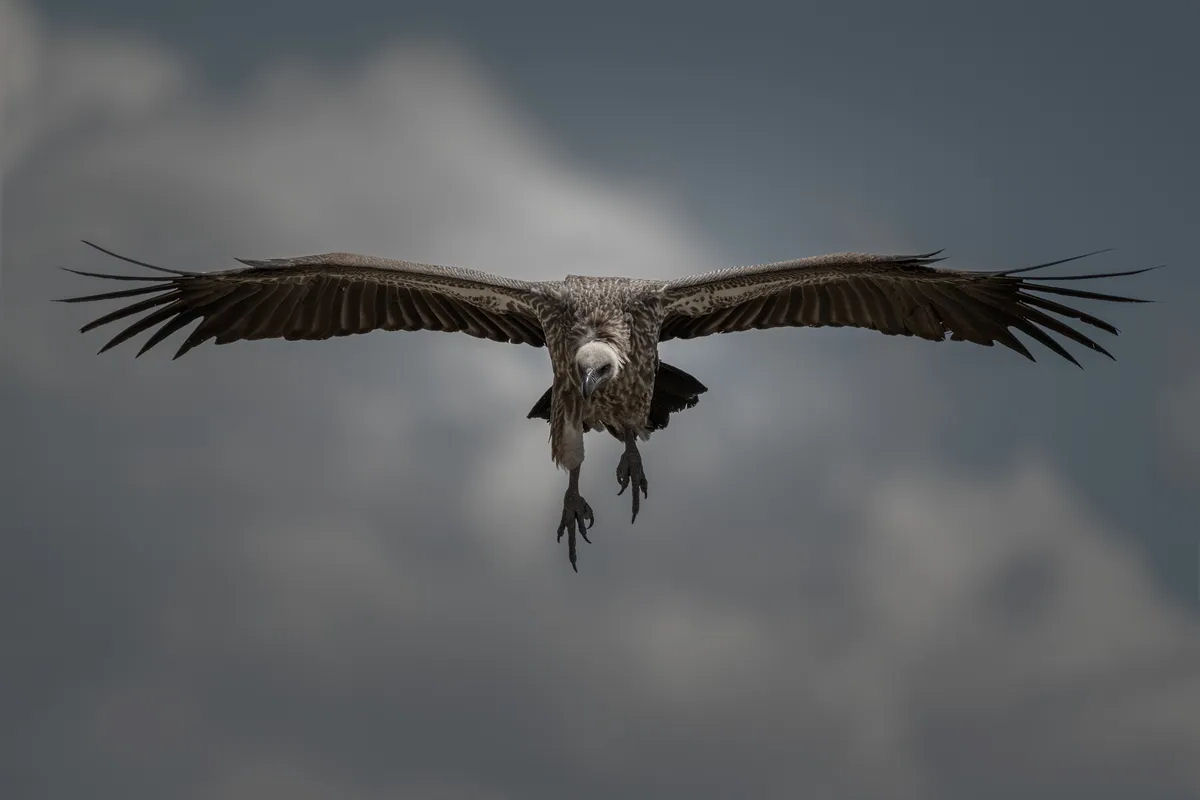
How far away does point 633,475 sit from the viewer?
14.6 m

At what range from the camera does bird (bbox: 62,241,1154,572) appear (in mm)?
14172

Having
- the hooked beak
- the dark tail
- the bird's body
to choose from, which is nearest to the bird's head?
the hooked beak

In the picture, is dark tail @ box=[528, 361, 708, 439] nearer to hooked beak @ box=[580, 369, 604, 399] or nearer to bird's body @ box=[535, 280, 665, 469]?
bird's body @ box=[535, 280, 665, 469]

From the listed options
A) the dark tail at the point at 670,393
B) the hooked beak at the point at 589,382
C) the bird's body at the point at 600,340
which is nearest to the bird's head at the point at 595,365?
the hooked beak at the point at 589,382

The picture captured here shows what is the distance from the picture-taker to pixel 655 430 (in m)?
14.8

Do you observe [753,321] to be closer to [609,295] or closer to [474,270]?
[609,295]

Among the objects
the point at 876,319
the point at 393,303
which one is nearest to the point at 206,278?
Answer: the point at 393,303

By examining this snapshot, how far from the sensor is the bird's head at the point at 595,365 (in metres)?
13.4

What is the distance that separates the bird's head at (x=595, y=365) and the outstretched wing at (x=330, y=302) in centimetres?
112

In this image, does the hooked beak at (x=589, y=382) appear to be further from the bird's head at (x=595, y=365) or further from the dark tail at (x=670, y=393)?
the dark tail at (x=670, y=393)

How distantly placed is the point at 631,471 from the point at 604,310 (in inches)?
65.6

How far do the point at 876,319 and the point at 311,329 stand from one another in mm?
5878

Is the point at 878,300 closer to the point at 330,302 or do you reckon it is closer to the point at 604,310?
the point at 604,310

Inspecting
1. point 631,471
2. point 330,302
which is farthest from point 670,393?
point 330,302
